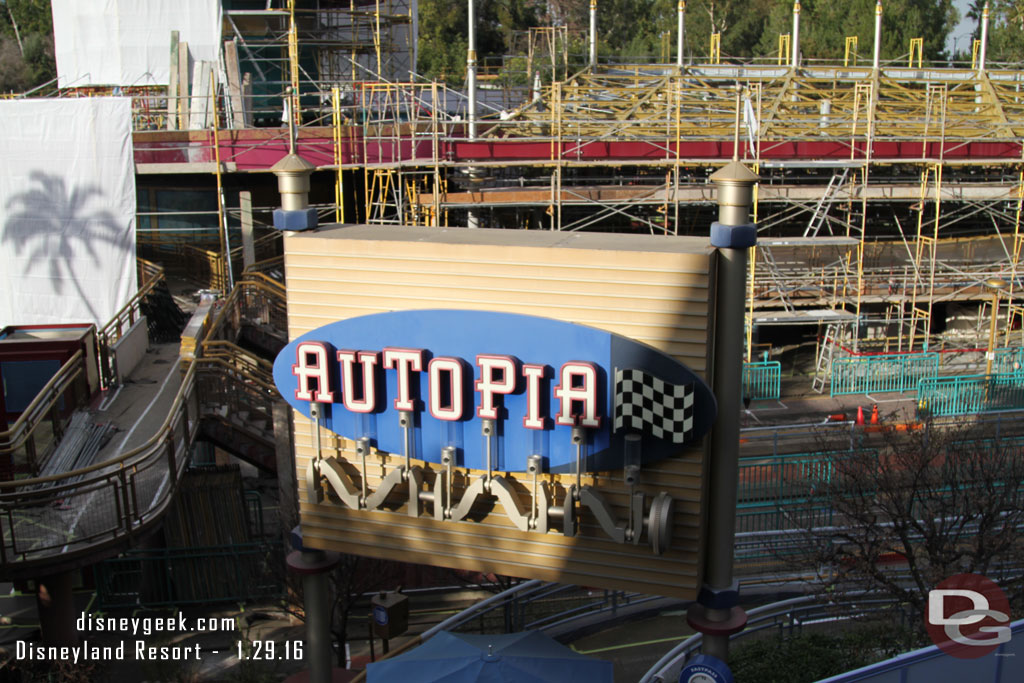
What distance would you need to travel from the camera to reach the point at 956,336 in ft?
91.5

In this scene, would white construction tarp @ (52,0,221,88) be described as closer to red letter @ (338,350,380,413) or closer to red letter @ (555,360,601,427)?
red letter @ (338,350,380,413)

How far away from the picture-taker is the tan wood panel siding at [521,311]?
7.96 metres

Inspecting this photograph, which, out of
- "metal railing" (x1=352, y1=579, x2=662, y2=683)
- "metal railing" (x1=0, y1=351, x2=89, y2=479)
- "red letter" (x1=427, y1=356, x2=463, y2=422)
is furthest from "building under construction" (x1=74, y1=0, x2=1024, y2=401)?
"red letter" (x1=427, y1=356, x2=463, y2=422)

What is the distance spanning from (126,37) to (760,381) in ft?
98.4

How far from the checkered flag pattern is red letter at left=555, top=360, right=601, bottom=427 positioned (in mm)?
188

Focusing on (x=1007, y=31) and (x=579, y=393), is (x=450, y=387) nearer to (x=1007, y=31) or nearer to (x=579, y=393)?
(x=579, y=393)

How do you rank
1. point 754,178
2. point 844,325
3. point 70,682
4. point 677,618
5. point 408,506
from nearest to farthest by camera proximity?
point 754,178
point 408,506
point 70,682
point 677,618
point 844,325

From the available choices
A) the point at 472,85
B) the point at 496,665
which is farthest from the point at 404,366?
the point at 472,85

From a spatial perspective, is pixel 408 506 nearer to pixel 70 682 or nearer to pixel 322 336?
pixel 322 336

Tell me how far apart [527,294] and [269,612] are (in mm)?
8691

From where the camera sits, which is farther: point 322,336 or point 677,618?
point 677,618

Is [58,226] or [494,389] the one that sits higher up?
[58,226]

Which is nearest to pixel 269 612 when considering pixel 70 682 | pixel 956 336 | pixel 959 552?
pixel 70 682

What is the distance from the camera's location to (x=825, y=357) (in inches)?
984
